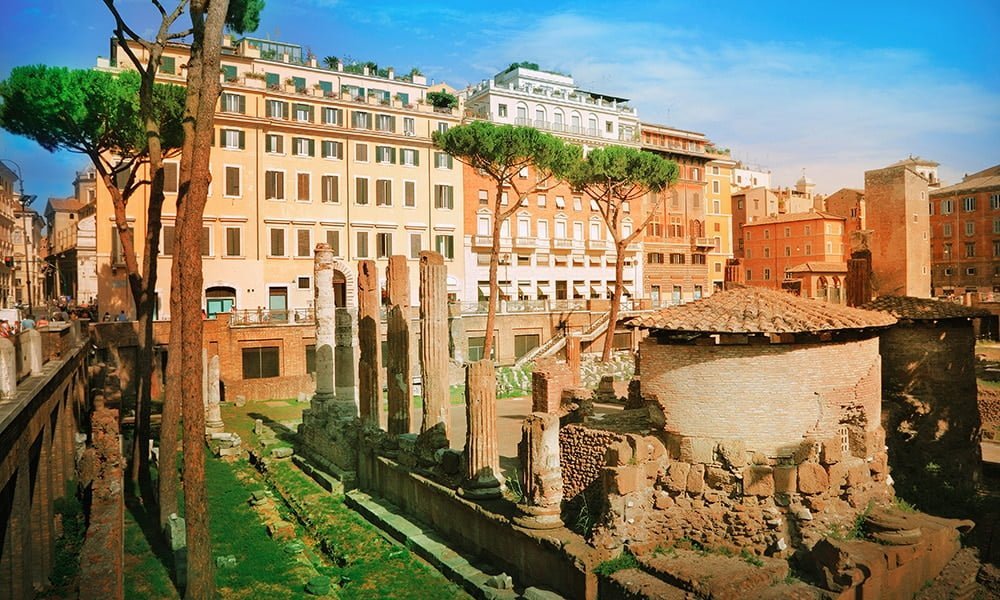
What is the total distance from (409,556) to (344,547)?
133cm

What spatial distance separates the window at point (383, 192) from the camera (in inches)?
1495

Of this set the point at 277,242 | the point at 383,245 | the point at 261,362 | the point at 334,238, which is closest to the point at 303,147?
the point at 334,238

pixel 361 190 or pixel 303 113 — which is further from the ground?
pixel 303 113

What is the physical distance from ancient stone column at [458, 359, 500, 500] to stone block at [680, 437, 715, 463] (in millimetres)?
3225

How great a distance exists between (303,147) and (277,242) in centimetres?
508

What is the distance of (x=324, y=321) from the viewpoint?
786 inches

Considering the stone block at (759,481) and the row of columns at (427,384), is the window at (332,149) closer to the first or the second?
the row of columns at (427,384)

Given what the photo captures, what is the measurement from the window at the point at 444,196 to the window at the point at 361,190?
4.05 m

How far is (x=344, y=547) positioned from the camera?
12438 millimetres

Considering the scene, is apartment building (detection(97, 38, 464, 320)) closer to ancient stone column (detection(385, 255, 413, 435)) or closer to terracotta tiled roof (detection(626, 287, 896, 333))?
ancient stone column (detection(385, 255, 413, 435))

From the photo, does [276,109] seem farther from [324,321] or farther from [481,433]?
[481,433]

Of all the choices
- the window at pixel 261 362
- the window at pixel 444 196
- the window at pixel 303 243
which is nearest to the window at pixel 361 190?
the window at pixel 303 243

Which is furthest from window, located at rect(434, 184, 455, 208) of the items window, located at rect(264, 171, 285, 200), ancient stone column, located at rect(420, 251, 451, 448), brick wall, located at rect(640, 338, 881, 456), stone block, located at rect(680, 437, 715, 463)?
stone block, located at rect(680, 437, 715, 463)

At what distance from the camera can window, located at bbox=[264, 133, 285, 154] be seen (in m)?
35.1
